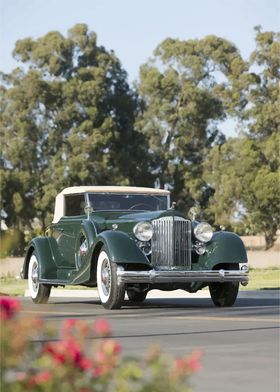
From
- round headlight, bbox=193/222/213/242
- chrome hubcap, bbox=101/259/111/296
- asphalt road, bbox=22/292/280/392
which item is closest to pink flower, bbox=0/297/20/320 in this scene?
asphalt road, bbox=22/292/280/392

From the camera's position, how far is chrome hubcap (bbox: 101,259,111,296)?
15703 mm

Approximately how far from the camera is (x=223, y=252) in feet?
53.3

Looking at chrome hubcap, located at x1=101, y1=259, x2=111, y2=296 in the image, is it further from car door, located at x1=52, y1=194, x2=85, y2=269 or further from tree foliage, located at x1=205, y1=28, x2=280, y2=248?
tree foliage, located at x1=205, y1=28, x2=280, y2=248

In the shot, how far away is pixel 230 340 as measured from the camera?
419 inches

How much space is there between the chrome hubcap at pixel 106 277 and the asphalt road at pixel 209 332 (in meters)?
0.35

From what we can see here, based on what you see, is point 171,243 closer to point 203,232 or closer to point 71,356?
point 203,232

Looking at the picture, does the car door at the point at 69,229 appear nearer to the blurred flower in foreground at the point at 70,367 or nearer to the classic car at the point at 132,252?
the classic car at the point at 132,252

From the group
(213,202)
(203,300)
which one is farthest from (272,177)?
(203,300)

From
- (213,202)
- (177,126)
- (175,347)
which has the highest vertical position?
(177,126)

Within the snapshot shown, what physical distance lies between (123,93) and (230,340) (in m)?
54.3

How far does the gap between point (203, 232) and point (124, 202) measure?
219 centimetres

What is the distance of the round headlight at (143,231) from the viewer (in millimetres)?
15828

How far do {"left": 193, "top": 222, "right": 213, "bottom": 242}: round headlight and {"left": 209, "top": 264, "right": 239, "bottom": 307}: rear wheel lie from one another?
27.1 inches

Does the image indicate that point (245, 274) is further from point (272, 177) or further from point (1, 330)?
point (272, 177)
